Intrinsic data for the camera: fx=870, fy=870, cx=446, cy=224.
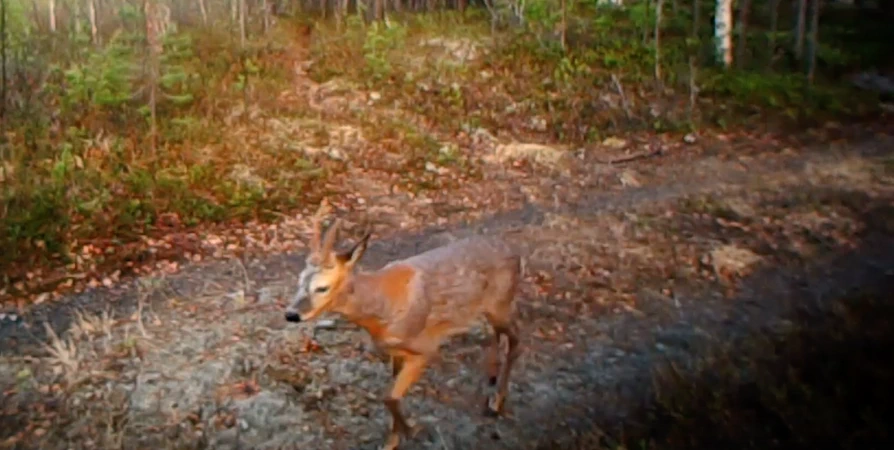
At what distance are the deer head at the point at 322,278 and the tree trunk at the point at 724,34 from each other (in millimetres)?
15041

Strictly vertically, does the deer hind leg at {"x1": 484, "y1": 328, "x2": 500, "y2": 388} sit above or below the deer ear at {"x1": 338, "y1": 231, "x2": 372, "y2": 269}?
below

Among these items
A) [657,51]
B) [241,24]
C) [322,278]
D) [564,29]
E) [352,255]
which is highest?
[241,24]

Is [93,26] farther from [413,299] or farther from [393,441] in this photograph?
[393,441]

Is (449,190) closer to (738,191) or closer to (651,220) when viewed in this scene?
(651,220)

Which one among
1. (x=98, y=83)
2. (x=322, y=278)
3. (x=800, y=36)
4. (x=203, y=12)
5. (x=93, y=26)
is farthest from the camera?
(x=800, y=36)

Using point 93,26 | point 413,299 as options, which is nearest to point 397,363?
point 413,299

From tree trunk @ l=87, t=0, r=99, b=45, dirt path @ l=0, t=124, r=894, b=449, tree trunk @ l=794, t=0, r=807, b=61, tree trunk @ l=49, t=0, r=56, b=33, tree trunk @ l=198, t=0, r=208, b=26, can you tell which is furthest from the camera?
tree trunk @ l=794, t=0, r=807, b=61

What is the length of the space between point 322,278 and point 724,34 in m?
15.6

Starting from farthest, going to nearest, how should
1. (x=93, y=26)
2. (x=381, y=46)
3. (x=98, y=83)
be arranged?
(x=381, y=46), (x=93, y=26), (x=98, y=83)

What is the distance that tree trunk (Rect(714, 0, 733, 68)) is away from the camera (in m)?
18.3

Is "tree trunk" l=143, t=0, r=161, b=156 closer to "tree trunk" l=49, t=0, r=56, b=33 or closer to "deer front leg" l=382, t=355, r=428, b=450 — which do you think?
"tree trunk" l=49, t=0, r=56, b=33

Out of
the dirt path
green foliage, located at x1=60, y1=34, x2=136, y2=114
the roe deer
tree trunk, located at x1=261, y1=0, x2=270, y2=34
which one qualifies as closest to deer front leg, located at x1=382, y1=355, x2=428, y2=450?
the roe deer

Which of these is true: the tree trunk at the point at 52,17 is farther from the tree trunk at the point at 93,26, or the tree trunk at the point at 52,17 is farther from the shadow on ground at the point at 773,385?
the shadow on ground at the point at 773,385

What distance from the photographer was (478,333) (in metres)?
7.62
